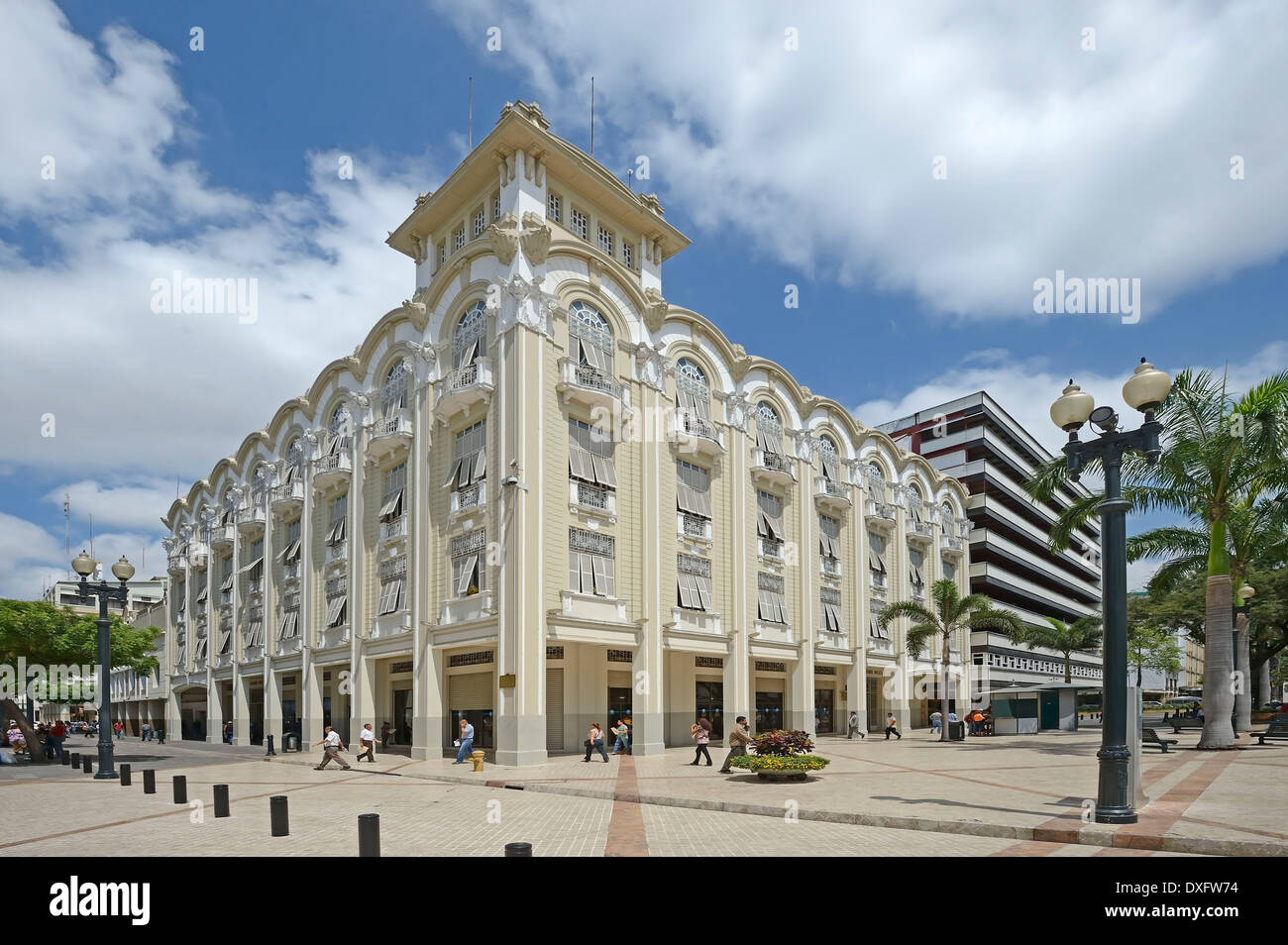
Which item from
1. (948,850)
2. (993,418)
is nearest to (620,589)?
(948,850)

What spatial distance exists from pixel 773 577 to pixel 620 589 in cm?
1026

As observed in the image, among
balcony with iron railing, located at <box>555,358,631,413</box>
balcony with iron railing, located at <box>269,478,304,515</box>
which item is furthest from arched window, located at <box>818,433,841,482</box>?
balcony with iron railing, located at <box>269,478,304,515</box>

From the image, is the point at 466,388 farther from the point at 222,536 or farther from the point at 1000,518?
the point at 1000,518

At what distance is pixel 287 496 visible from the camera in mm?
41719

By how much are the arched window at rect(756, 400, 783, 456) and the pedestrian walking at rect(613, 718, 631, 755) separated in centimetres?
1376

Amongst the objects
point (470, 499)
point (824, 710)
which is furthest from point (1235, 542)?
point (470, 499)

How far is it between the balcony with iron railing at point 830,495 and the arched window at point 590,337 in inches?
566

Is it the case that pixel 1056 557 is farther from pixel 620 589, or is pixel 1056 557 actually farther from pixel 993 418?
pixel 620 589

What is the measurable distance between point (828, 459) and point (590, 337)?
1722 cm

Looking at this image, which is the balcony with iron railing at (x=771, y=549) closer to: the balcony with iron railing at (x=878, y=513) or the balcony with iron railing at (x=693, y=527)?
the balcony with iron railing at (x=693, y=527)

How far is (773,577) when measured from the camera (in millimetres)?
38594

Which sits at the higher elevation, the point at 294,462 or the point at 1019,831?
the point at 294,462
